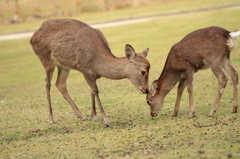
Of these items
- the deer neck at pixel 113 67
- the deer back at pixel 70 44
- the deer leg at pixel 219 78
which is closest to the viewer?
the deer leg at pixel 219 78

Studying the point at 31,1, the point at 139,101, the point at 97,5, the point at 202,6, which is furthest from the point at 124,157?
the point at 31,1

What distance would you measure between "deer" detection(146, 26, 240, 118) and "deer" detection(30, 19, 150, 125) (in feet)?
1.50

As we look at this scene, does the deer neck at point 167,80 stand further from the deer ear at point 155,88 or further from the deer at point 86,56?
the deer at point 86,56

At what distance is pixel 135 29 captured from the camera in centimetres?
2894

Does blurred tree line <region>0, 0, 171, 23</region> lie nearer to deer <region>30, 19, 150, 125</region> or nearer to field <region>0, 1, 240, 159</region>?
field <region>0, 1, 240, 159</region>

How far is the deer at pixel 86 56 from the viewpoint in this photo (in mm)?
9422

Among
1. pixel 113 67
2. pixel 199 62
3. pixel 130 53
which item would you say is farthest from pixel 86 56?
pixel 199 62

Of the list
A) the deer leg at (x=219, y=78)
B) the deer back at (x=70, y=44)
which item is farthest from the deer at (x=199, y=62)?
the deer back at (x=70, y=44)

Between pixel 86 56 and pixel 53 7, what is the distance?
4131 centimetres

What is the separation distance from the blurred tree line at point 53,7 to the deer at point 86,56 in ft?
118

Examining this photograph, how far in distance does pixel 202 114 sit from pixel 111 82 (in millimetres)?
6698

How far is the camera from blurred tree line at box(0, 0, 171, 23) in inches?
1868

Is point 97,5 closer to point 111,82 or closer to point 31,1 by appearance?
point 31,1

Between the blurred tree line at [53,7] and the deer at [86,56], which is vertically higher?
the deer at [86,56]
